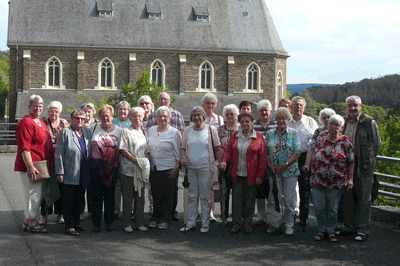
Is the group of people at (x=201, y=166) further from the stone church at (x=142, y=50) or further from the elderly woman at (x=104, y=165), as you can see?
the stone church at (x=142, y=50)

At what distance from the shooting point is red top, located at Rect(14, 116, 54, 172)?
729cm

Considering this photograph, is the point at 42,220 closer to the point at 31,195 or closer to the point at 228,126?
the point at 31,195

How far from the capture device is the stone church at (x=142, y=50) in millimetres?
37188

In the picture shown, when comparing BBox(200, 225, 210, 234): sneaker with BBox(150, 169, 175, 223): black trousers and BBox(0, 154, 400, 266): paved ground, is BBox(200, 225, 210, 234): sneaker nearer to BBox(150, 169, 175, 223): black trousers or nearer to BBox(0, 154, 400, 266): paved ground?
BBox(0, 154, 400, 266): paved ground

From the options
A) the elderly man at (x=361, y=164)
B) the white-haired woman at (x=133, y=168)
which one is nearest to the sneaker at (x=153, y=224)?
the white-haired woman at (x=133, y=168)

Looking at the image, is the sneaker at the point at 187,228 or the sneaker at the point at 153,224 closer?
the sneaker at the point at 187,228

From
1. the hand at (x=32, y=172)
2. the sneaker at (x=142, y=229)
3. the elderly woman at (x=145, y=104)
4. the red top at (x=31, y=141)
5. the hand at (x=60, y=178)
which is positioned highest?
the elderly woman at (x=145, y=104)

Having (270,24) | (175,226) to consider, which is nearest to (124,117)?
(175,226)

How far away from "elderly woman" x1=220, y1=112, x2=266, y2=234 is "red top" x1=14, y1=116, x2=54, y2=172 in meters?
2.56

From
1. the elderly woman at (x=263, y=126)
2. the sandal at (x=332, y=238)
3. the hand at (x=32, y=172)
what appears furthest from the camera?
the elderly woman at (x=263, y=126)

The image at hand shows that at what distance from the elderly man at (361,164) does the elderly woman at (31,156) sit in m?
4.31

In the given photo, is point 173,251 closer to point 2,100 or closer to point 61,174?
point 61,174

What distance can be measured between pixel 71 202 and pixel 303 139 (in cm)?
363

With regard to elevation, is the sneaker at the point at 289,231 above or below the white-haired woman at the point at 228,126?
below
